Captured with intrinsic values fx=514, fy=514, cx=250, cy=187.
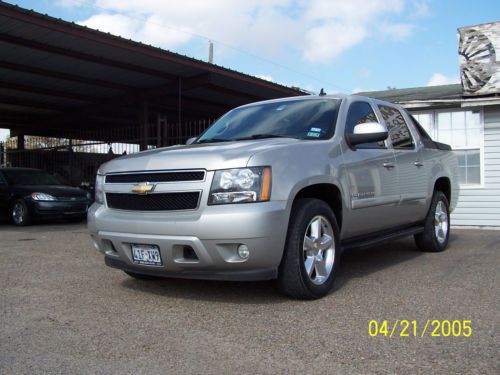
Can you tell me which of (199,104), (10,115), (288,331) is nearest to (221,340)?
(288,331)

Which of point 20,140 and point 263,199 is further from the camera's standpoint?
point 20,140

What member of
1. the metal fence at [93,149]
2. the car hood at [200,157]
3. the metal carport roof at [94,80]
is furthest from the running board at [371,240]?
the metal fence at [93,149]

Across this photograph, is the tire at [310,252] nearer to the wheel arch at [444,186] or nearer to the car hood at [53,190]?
the wheel arch at [444,186]

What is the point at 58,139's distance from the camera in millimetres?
26375

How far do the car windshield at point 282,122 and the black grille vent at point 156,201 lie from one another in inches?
44.9

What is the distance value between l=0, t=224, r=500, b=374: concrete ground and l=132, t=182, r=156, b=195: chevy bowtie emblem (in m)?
0.93

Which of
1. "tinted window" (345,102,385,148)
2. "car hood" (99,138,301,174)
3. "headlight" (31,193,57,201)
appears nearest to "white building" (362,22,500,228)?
"tinted window" (345,102,385,148)

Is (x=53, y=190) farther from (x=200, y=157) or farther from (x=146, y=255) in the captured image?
(x=200, y=157)

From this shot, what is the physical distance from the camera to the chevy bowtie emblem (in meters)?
4.19

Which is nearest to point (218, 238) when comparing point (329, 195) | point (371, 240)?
point (329, 195)

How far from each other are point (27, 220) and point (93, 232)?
25.0 feet

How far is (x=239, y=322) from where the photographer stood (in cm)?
373

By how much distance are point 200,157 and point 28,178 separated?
32.4 ft
